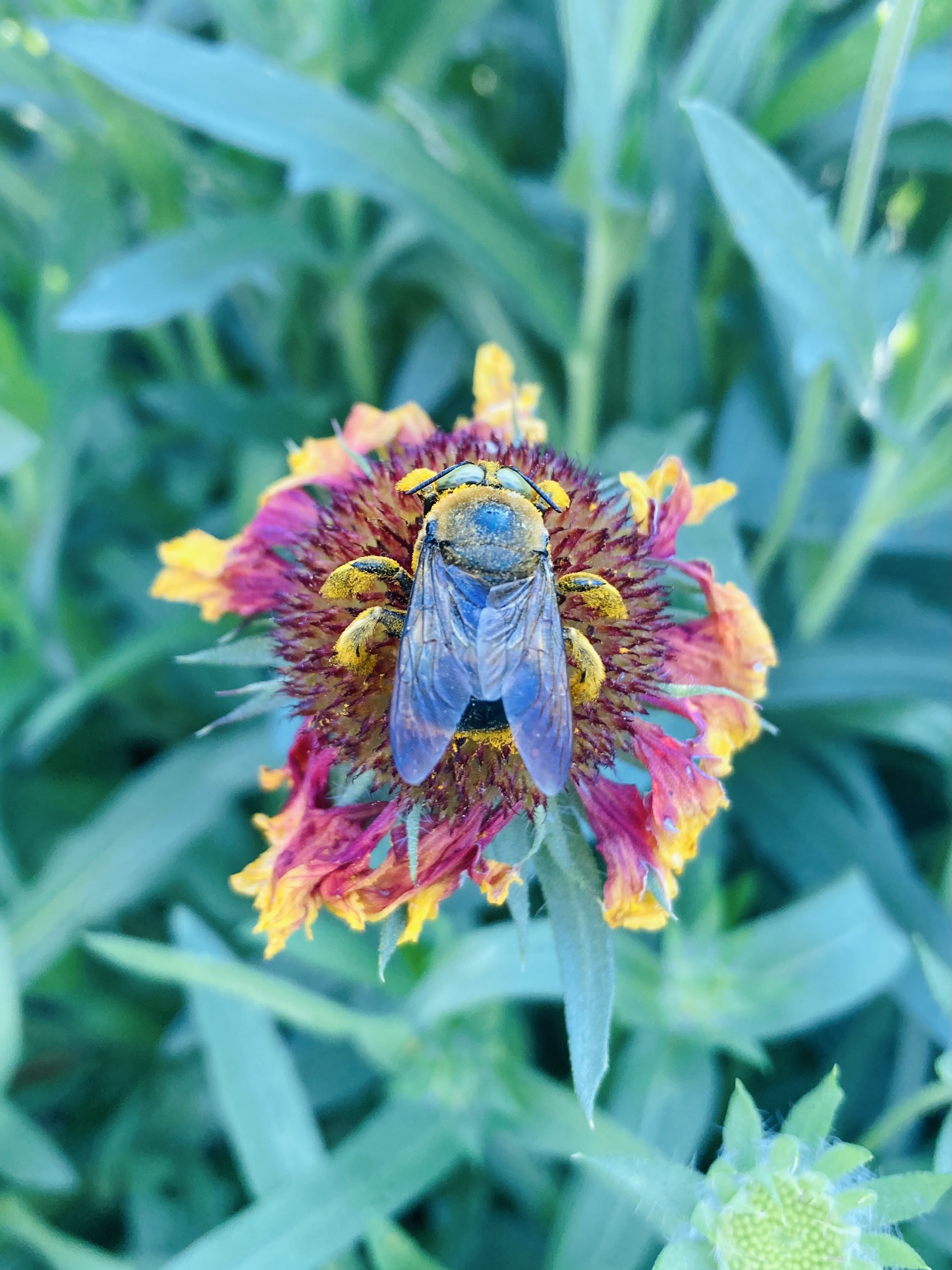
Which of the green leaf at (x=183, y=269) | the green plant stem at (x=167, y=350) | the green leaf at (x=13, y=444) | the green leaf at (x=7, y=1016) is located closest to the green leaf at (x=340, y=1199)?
the green leaf at (x=7, y=1016)

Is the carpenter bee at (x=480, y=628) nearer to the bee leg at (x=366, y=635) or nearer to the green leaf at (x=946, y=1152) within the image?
the bee leg at (x=366, y=635)

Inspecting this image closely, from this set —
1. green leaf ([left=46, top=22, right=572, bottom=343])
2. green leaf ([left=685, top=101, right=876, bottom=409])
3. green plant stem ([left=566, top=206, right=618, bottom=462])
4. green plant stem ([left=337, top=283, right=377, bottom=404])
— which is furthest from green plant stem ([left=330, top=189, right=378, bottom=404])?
green leaf ([left=685, top=101, right=876, bottom=409])

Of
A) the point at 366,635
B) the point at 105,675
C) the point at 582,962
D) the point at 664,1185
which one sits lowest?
the point at 664,1185

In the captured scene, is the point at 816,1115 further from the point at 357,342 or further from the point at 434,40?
the point at 434,40

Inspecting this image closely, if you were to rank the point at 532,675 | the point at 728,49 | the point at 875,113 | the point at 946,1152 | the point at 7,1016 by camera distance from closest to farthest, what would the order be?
the point at 532,675
the point at 946,1152
the point at 875,113
the point at 7,1016
the point at 728,49

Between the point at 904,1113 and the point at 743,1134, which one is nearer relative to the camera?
the point at 743,1134

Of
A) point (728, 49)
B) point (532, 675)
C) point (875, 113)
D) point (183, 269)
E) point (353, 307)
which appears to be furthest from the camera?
point (353, 307)

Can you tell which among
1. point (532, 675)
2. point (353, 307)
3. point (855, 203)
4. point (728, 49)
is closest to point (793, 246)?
point (855, 203)

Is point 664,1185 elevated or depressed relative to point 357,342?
depressed
